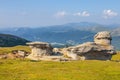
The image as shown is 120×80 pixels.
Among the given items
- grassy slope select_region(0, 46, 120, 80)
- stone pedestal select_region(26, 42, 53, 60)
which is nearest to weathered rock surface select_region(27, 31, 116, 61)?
stone pedestal select_region(26, 42, 53, 60)

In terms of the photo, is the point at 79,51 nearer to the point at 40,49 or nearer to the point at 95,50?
the point at 95,50

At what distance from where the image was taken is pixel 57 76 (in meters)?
53.3

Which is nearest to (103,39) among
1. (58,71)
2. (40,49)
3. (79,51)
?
(79,51)

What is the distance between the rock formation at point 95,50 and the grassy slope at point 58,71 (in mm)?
16974

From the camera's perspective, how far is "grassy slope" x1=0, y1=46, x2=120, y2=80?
52.9 m

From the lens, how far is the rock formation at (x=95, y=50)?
85.9m

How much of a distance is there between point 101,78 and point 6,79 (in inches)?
534

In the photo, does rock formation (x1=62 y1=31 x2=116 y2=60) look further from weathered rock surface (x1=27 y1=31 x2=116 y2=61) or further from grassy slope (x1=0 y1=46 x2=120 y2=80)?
grassy slope (x1=0 y1=46 x2=120 y2=80)

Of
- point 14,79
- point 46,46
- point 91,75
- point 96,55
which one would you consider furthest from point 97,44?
point 14,79

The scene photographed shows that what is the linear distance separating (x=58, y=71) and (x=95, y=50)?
29.7 meters

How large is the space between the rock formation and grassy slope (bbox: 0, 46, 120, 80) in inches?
668

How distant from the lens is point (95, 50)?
86.4 m

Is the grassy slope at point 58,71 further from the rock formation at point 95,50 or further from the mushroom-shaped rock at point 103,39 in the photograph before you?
the mushroom-shaped rock at point 103,39

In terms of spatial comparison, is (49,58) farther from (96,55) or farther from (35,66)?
(35,66)
